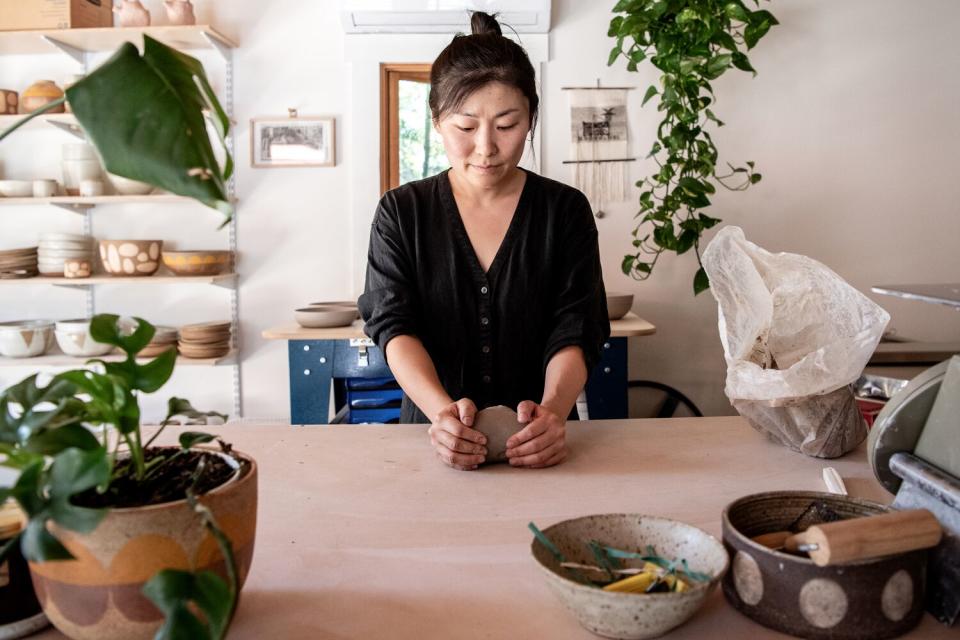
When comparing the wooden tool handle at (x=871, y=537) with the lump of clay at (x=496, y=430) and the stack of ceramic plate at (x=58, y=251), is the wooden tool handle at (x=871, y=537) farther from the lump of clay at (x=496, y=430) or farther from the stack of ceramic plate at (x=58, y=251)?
the stack of ceramic plate at (x=58, y=251)

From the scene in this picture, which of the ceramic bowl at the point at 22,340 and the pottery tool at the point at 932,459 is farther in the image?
the ceramic bowl at the point at 22,340

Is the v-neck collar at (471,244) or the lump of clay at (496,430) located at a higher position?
the v-neck collar at (471,244)

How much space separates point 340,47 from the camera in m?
3.41

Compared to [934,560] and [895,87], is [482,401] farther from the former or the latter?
[895,87]

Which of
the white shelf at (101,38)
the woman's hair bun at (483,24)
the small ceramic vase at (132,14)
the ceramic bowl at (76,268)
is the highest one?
the small ceramic vase at (132,14)

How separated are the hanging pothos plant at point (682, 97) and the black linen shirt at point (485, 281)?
60.0 inches

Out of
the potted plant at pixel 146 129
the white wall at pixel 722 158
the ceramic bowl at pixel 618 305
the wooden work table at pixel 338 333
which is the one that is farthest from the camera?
the white wall at pixel 722 158

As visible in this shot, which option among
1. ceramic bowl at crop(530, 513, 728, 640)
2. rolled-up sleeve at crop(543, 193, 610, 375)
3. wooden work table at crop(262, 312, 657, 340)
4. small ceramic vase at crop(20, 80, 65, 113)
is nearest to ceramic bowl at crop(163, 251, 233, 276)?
wooden work table at crop(262, 312, 657, 340)

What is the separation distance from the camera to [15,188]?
330 centimetres

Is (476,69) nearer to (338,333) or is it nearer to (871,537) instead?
(871,537)

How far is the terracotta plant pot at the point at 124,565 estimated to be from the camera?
618 mm

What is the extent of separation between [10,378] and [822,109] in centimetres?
376

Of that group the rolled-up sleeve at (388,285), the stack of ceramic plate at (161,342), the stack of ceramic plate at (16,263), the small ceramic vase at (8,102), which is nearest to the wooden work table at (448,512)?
the rolled-up sleeve at (388,285)

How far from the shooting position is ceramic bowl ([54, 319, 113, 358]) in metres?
3.21
